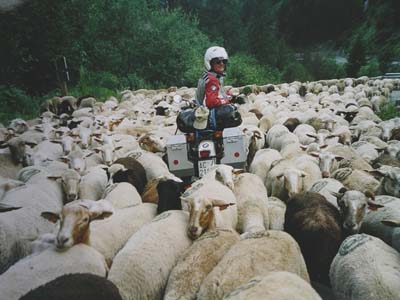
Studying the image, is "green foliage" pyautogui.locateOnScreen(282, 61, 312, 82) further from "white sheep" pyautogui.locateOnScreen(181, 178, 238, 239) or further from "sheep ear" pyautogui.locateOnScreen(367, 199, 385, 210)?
"sheep ear" pyautogui.locateOnScreen(367, 199, 385, 210)

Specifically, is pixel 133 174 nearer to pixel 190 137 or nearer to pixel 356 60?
pixel 190 137

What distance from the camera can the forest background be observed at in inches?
576

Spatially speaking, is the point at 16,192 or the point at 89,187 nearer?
the point at 16,192

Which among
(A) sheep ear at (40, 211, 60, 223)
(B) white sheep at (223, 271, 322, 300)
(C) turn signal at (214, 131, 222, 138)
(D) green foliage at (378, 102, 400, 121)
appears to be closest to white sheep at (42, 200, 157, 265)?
(A) sheep ear at (40, 211, 60, 223)

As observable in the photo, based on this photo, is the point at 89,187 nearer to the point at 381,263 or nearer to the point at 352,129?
the point at 381,263

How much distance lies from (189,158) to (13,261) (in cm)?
276

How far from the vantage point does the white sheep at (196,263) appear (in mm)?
2840

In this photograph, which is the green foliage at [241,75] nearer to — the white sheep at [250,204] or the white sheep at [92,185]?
the white sheep at [92,185]

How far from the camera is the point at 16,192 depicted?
15.2 feet

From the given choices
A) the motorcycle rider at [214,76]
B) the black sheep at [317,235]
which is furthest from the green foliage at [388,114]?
the black sheep at [317,235]

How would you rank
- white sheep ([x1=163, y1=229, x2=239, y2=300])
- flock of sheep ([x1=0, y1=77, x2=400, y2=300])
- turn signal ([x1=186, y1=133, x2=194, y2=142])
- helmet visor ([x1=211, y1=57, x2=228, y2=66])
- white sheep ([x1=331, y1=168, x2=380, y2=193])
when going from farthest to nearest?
turn signal ([x1=186, y1=133, x2=194, y2=142])
helmet visor ([x1=211, y1=57, x2=228, y2=66])
white sheep ([x1=331, y1=168, x2=380, y2=193])
white sheep ([x1=163, y1=229, x2=239, y2=300])
flock of sheep ([x1=0, y1=77, x2=400, y2=300])

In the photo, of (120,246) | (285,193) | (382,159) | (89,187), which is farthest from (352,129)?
(120,246)

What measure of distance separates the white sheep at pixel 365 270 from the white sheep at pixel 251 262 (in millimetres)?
324

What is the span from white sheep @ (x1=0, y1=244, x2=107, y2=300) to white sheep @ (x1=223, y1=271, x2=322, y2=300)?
1.38m
